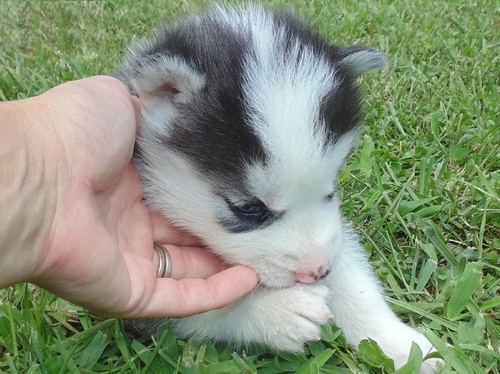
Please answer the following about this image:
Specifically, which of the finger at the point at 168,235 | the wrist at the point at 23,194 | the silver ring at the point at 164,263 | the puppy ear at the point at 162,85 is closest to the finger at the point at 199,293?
the silver ring at the point at 164,263

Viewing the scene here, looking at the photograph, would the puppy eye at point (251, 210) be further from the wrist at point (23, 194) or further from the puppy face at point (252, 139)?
the wrist at point (23, 194)

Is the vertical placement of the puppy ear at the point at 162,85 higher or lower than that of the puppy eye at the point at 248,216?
higher

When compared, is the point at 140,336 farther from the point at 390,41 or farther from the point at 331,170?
the point at 390,41

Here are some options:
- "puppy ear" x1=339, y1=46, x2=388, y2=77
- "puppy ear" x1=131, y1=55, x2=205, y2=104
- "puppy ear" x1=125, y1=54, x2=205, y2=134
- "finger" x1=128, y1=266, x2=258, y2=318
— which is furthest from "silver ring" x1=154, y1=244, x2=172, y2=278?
"puppy ear" x1=339, y1=46, x2=388, y2=77

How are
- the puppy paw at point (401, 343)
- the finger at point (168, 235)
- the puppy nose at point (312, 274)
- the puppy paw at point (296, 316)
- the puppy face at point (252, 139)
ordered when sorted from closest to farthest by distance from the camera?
the puppy face at point (252, 139), the puppy nose at point (312, 274), the puppy paw at point (296, 316), the puppy paw at point (401, 343), the finger at point (168, 235)

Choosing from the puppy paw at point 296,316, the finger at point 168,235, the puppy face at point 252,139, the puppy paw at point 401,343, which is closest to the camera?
the puppy face at point 252,139

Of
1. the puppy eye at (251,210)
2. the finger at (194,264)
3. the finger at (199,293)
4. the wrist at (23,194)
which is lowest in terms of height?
the finger at (194,264)
